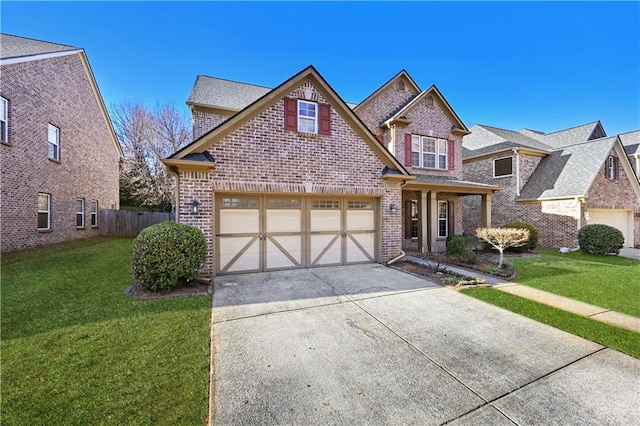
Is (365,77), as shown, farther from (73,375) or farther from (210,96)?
(73,375)

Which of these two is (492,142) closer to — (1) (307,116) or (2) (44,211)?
(1) (307,116)

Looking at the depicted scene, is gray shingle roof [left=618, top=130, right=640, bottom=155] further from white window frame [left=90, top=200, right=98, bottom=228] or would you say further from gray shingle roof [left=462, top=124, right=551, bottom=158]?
white window frame [left=90, top=200, right=98, bottom=228]

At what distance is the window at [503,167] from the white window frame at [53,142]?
24093 millimetres

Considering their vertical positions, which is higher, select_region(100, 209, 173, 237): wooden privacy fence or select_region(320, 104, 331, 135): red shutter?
select_region(320, 104, 331, 135): red shutter

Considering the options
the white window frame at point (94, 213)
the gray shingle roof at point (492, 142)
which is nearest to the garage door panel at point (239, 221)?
the white window frame at point (94, 213)

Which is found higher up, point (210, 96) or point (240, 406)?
point (210, 96)

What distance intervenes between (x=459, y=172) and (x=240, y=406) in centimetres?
1505

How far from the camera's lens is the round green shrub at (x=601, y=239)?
11.7 m

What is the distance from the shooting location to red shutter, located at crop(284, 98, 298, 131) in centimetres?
797

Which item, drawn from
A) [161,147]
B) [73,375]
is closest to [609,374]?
[73,375]

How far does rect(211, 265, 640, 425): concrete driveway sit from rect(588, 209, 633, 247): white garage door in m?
14.6

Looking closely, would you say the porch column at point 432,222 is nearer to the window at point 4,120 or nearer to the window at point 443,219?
the window at point 443,219

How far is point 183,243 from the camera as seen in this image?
5.95 metres

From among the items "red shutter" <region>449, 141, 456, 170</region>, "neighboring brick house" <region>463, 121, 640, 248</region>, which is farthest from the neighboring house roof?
"neighboring brick house" <region>463, 121, 640, 248</region>
